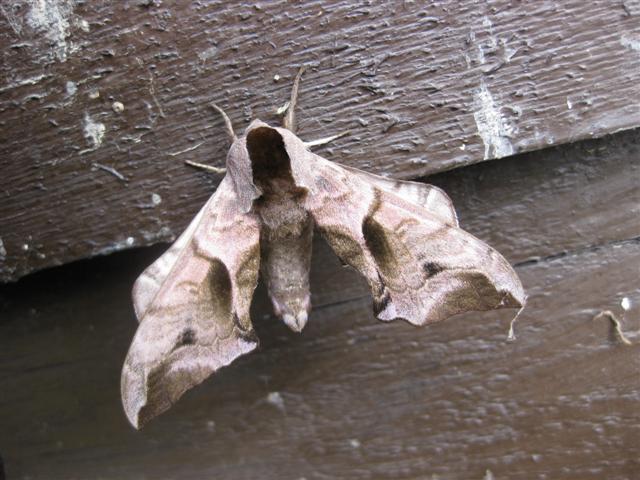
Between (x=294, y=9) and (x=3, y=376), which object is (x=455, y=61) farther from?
(x=3, y=376)

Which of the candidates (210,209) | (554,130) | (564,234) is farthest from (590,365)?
(210,209)

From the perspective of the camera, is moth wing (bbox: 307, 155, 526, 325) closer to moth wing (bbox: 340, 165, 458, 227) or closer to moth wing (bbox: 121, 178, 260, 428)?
moth wing (bbox: 340, 165, 458, 227)

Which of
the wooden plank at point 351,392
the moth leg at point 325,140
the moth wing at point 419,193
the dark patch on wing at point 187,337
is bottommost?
the wooden plank at point 351,392

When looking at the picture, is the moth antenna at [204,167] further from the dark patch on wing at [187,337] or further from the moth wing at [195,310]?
the dark patch on wing at [187,337]

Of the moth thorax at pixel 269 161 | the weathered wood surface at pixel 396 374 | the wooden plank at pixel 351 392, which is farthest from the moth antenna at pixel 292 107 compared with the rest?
the wooden plank at pixel 351 392

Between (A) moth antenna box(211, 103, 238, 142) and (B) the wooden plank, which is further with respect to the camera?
(B) the wooden plank

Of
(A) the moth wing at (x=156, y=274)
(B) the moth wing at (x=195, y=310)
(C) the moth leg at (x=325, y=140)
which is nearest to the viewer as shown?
(B) the moth wing at (x=195, y=310)

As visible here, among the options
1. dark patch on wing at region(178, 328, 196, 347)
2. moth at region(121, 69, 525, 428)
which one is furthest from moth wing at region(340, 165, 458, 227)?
dark patch on wing at region(178, 328, 196, 347)

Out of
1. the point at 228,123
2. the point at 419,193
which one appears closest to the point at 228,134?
the point at 228,123
